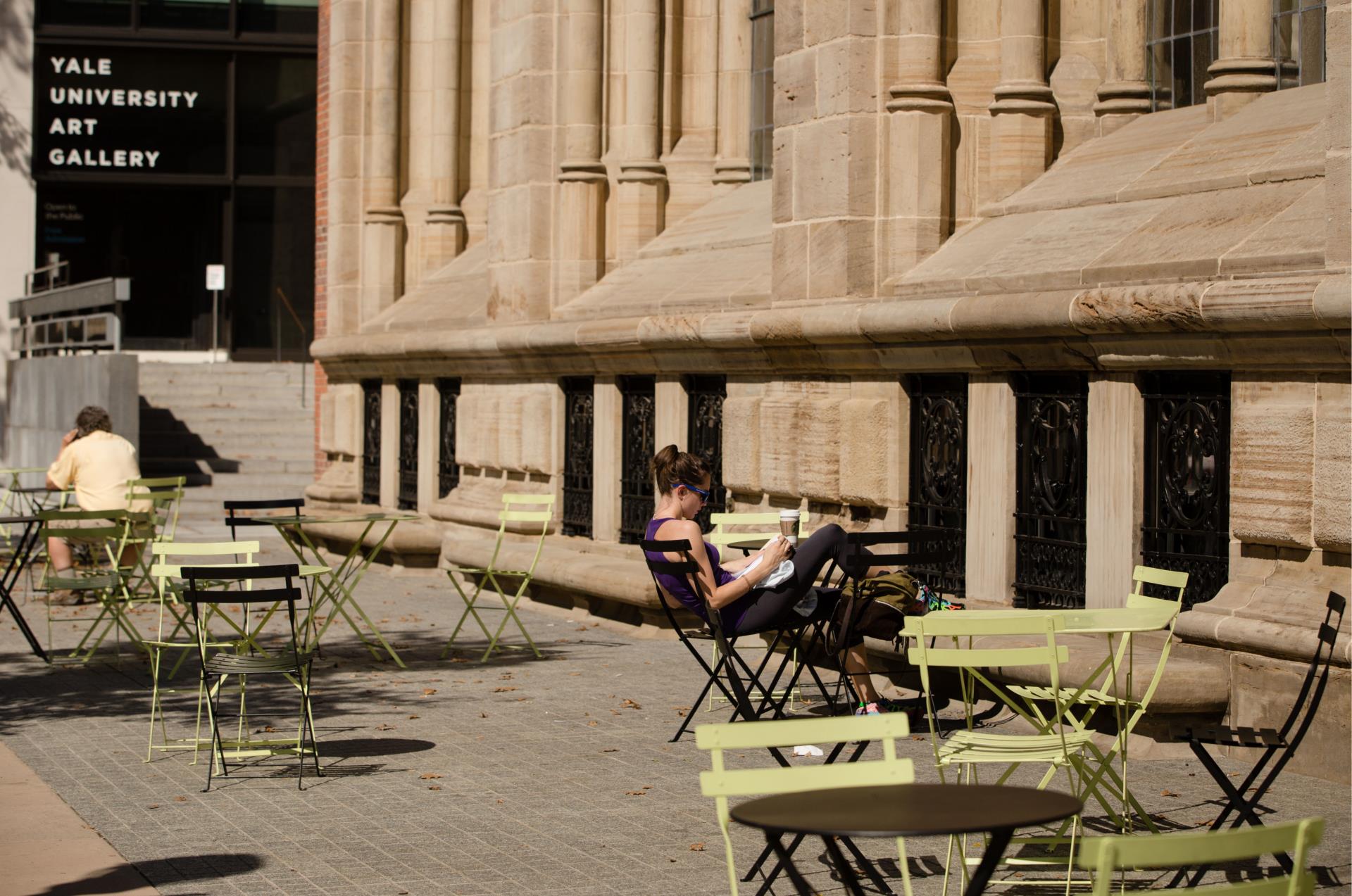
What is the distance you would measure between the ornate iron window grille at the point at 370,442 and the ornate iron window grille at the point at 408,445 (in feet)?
1.67

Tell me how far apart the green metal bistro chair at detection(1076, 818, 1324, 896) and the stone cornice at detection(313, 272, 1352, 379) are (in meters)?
4.49

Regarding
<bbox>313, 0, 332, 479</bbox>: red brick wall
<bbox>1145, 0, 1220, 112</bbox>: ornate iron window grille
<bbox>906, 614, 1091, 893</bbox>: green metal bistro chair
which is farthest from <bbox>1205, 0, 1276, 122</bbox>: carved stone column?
<bbox>313, 0, 332, 479</bbox>: red brick wall

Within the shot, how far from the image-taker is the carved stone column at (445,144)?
62.6 feet

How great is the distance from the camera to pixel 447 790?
7.96m

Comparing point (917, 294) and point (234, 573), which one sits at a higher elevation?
point (917, 294)

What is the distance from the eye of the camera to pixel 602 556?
1439 centimetres

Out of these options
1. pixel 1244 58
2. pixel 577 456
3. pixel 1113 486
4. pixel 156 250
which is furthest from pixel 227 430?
pixel 1113 486

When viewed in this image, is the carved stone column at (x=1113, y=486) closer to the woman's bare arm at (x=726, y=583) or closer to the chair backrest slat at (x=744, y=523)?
the chair backrest slat at (x=744, y=523)

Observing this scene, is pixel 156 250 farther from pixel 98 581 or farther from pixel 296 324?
pixel 98 581

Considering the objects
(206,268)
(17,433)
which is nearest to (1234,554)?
(17,433)

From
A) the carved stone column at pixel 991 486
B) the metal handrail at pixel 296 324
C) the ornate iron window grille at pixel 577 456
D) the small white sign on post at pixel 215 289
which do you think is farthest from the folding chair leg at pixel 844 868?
the metal handrail at pixel 296 324

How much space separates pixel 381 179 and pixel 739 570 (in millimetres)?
11991

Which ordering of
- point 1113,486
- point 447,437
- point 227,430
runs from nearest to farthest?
point 1113,486 → point 447,437 → point 227,430

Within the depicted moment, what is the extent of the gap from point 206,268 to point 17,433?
766 centimetres
